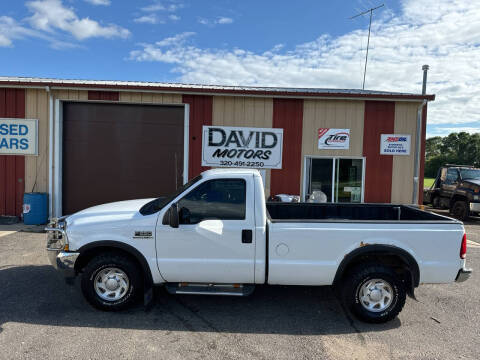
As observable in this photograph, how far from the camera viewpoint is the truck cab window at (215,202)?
4.04 metres

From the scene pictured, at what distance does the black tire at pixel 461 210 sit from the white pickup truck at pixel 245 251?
10149 millimetres

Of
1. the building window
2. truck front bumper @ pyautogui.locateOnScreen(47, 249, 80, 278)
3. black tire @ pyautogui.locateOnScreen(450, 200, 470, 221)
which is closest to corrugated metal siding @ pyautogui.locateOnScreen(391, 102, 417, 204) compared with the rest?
the building window

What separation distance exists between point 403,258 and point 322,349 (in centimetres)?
143

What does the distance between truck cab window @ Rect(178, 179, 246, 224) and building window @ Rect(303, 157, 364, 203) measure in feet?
20.7

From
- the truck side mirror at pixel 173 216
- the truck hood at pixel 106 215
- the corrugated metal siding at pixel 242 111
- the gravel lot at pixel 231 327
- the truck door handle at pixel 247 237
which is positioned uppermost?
the corrugated metal siding at pixel 242 111

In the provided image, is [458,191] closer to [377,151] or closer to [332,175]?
[377,151]

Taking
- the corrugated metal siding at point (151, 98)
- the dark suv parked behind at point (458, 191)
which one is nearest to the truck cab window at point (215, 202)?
the corrugated metal siding at point (151, 98)

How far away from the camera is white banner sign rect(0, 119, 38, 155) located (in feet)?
31.9

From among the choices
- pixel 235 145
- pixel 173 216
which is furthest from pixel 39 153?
pixel 173 216

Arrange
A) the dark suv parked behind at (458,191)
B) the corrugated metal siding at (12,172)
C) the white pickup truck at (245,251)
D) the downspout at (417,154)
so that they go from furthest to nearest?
the dark suv parked behind at (458,191), the downspout at (417,154), the corrugated metal siding at (12,172), the white pickup truck at (245,251)

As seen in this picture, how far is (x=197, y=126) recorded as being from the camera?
32.7ft

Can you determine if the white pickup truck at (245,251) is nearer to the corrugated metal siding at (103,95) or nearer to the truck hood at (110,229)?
the truck hood at (110,229)

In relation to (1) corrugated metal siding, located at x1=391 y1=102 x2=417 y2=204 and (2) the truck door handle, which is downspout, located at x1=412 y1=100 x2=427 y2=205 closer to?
(1) corrugated metal siding, located at x1=391 y1=102 x2=417 y2=204

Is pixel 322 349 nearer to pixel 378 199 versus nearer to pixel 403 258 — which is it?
pixel 403 258
